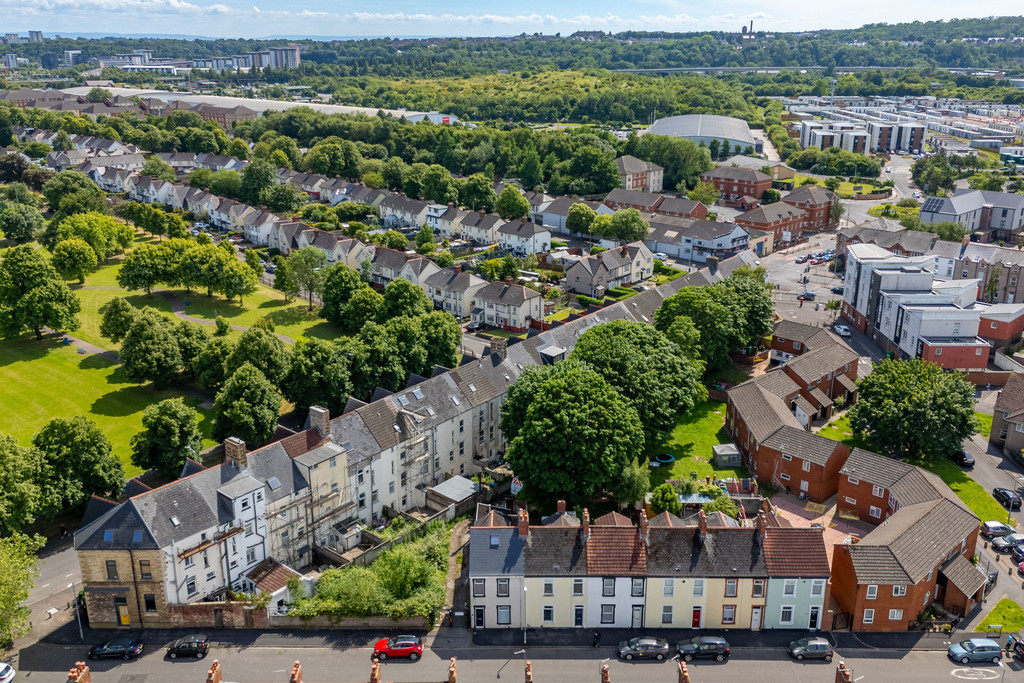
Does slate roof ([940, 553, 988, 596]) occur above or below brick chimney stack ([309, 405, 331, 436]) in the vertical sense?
below

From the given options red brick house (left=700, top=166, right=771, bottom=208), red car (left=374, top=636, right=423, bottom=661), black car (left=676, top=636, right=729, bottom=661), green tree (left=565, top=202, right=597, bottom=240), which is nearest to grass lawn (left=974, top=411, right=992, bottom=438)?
black car (left=676, top=636, right=729, bottom=661)

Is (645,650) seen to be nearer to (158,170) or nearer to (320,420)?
(320,420)

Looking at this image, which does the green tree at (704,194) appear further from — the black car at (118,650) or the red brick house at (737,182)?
the black car at (118,650)

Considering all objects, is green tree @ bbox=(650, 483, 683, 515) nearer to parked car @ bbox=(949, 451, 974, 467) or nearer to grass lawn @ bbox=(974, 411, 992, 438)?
parked car @ bbox=(949, 451, 974, 467)

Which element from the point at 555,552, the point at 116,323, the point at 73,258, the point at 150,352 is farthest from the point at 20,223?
the point at 555,552

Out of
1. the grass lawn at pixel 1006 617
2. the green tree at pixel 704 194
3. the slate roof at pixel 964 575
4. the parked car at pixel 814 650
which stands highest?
the green tree at pixel 704 194

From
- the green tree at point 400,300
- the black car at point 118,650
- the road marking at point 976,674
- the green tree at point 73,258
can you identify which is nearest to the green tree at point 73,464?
the black car at point 118,650
